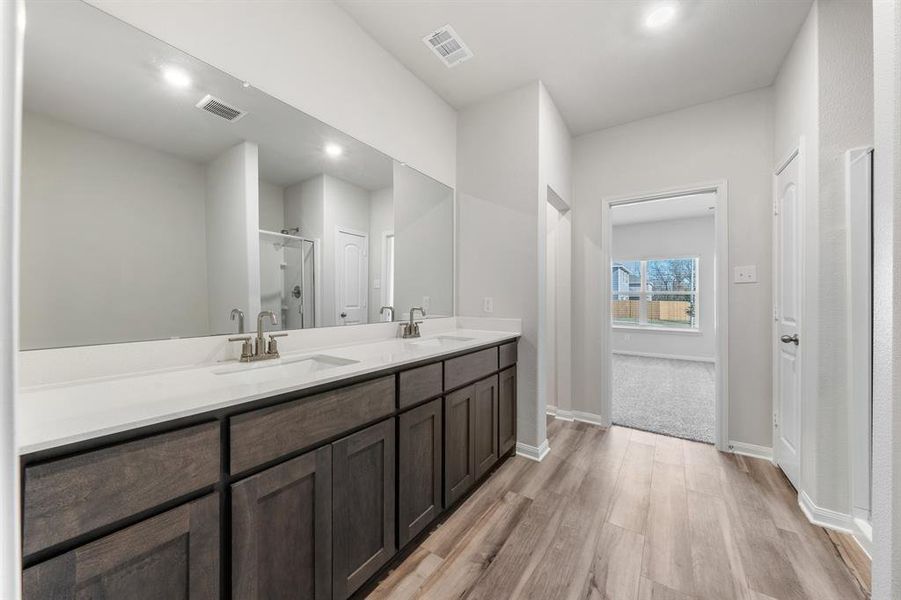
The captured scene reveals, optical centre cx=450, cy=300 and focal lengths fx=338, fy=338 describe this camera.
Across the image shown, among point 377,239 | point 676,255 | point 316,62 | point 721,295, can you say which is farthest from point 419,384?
point 676,255

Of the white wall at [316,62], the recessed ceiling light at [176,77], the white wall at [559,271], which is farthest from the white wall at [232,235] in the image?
the white wall at [559,271]

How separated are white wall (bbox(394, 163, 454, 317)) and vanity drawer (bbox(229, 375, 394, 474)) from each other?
3.56ft

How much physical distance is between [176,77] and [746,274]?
3662 millimetres

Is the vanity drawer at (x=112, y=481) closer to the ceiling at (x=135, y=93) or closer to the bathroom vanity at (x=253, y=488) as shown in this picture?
the bathroom vanity at (x=253, y=488)

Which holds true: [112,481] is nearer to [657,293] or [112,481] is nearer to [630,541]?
[630,541]

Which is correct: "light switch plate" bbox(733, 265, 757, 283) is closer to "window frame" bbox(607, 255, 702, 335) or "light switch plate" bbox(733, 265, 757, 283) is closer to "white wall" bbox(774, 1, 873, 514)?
"white wall" bbox(774, 1, 873, 514)

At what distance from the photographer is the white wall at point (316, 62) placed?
4.29ft

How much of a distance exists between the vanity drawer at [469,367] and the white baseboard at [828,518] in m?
1.81

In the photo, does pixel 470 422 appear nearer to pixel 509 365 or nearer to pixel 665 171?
pixel 509 365

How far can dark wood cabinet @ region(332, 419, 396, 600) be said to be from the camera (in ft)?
3.88

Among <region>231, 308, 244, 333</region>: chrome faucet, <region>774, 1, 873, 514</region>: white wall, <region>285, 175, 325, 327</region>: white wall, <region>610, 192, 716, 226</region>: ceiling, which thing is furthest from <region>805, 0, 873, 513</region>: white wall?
<region>610, 192, 716, 226</region>: ceiling

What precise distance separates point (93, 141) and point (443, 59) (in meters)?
1.97

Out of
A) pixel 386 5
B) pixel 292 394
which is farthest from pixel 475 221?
pixel 292 394

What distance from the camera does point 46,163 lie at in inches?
40.4
